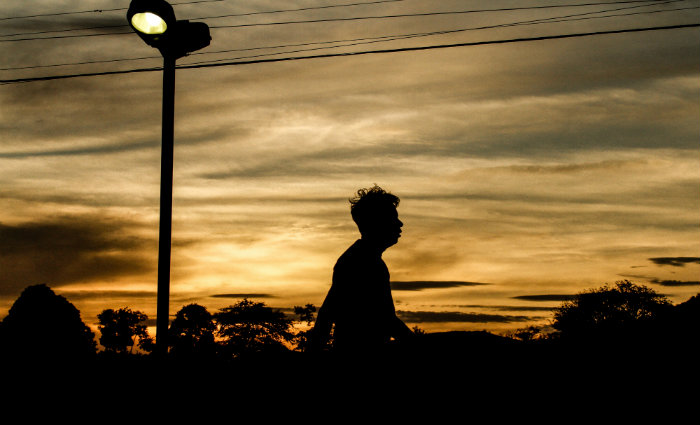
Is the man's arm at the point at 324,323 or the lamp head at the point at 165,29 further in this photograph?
the lamp head at the point at 165,29

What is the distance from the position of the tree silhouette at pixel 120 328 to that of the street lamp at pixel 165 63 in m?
70.0

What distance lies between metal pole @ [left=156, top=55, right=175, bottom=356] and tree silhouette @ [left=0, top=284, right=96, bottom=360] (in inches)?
2188

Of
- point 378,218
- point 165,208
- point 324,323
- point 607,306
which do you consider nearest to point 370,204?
point 378,218

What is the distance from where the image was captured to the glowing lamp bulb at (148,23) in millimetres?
6332

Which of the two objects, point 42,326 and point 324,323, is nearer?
point 324,323

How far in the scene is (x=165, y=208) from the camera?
6.46m

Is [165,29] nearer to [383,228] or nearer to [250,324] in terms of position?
[383,228]

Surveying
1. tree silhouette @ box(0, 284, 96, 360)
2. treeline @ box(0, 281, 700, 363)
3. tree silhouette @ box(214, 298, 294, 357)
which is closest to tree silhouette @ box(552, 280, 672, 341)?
treeline @ box(0, 281, 700, 363)

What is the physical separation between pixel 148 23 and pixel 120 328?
237 feet

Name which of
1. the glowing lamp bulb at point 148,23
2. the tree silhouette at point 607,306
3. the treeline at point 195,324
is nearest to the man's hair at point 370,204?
the glowing lamp bulb at point 148,23

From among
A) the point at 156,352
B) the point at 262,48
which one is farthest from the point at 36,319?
the point at 156,352

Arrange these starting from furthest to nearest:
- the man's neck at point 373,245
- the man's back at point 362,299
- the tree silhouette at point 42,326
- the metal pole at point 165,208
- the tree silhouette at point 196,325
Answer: the tree silhouette at point 196,325, the tree silhouette at point 42,326, the metal pole at point 165,208, the man's neck at point 373,245, the man's back at point 362,299

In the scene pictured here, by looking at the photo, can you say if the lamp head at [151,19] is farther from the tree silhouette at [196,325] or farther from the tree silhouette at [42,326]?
the tree silhouette at [196,325]

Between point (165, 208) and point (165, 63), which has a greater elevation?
point (165, 63)
